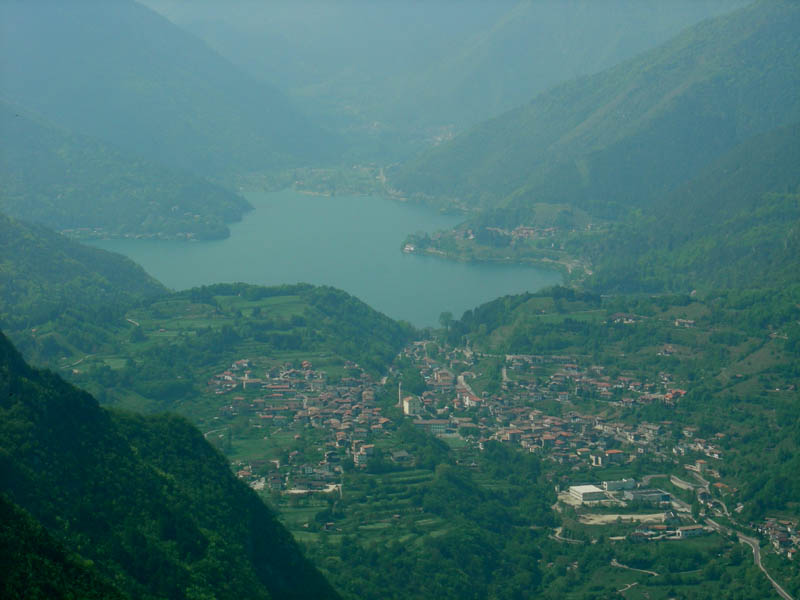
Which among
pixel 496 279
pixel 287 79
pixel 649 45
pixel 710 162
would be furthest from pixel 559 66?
pixel 496 279

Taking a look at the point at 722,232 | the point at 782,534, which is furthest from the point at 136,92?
the point at 782,534

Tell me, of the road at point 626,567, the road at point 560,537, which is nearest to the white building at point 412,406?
the road at point 560,537

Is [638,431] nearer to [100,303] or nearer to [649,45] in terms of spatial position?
[100,303]

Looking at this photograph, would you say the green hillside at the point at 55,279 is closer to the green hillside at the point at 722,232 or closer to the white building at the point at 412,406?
the white building at the point at 412,406

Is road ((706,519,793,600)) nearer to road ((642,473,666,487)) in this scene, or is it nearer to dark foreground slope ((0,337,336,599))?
road ((642,473,666,487))

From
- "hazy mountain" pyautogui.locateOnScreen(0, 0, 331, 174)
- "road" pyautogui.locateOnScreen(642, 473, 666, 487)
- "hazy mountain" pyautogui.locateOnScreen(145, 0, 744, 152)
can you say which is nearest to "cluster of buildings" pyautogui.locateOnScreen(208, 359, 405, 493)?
"road" pyautogui.locateOnScreen(642, 473, 666, 487)
